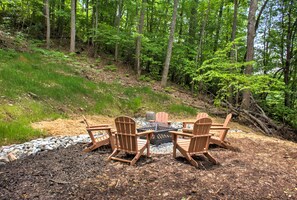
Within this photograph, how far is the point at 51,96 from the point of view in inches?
311

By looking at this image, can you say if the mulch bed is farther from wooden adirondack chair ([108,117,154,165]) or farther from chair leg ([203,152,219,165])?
wooden adirondack chair ([108,117,154,165])

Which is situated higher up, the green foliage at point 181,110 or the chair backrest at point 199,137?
the chair backrest at point 199,137

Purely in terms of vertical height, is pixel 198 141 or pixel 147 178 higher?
pixel 198 141

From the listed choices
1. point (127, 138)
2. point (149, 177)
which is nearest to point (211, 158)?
point (149, 177)

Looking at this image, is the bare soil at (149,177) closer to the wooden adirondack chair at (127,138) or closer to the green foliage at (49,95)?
the wooden adirondack chair at (127,138)

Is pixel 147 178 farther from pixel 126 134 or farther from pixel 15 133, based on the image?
pixel 15 133

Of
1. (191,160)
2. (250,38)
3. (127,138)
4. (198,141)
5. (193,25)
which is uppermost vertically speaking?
(193,25)

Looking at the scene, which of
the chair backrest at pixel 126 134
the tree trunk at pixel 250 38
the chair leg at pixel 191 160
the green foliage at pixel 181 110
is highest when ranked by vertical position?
the tree trunk at pixel 250 38

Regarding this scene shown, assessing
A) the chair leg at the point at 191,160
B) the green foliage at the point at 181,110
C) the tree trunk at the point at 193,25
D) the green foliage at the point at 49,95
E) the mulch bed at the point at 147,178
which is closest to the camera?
the mulch bed at the point at 147,178

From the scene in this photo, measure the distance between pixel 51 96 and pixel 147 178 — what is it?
231 inches

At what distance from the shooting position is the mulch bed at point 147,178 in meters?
2.84

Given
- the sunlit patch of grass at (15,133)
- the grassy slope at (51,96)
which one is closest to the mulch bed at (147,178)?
the sunlit patch of grass at (15,133)

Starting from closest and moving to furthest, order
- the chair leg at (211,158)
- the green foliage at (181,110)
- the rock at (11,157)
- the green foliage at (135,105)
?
the chair leg at (211,158)
the rock at (11,157)
the green foliage at (135,105)
the green foliage at (181,110)

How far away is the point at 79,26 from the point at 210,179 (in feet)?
54.3
